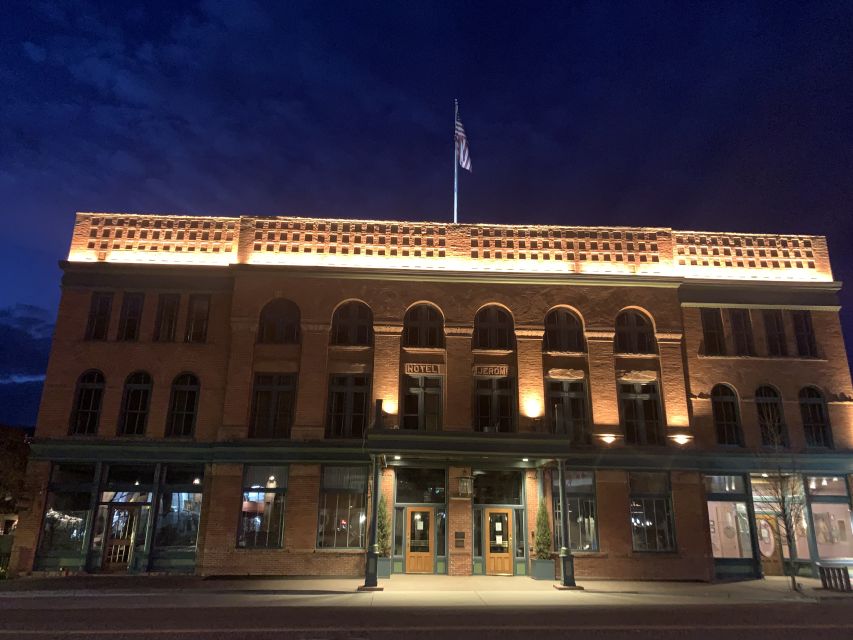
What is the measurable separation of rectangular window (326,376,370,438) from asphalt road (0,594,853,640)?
7.65 meters

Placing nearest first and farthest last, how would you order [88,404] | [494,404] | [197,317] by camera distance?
[88,404] < [494,404] < [197,317]

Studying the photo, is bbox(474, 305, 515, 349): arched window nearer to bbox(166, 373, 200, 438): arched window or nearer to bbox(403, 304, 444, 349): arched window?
bbox(403, 304, 444, 349): arched window

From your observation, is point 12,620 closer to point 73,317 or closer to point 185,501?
point 185,501

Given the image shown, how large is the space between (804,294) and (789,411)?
513cm

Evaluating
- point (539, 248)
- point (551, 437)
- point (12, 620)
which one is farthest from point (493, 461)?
point (12, 620)

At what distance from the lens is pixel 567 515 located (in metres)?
21.9

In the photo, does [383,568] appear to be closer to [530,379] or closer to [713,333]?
[530,379]

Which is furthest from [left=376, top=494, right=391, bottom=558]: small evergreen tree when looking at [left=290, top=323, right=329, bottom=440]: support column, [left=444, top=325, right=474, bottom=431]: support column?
[left=444, top=325, right=474, bottom=431]: support column

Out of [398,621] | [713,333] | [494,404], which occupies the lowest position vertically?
[398,621]

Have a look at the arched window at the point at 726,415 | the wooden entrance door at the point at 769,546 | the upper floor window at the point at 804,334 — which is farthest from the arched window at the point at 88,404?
the upper floor window at the point at 804,334

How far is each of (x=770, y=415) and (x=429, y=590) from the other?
51.8 ft

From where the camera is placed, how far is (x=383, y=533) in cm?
2222

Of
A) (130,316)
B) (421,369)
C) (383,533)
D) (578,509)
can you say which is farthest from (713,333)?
(130,316)

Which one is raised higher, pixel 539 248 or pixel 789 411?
pixel 539 248
